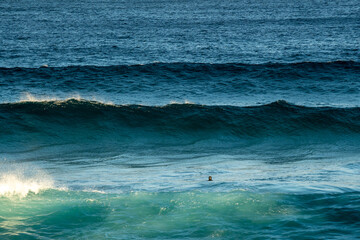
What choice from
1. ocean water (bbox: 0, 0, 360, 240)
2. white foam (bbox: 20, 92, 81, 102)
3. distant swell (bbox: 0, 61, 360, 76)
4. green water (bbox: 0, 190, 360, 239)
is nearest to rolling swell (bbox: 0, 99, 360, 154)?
ocean water (bbox: 0, 0, 360, 240)

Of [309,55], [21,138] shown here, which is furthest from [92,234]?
[309,55]

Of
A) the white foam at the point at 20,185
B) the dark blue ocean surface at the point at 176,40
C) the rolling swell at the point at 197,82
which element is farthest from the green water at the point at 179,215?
the dark blue ocean surface at the point at 176,40

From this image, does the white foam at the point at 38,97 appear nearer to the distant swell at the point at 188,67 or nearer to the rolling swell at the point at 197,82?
the rolling swell at the point at 197,82

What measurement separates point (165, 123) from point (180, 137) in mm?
1278

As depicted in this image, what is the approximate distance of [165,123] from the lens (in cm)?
1759

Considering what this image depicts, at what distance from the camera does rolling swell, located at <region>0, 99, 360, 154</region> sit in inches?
643

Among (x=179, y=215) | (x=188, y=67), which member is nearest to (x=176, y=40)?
(x=188, y=67)

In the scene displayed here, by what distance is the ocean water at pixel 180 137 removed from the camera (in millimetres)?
8156

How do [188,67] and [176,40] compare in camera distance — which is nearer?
[188,67]

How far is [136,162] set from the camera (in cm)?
1338

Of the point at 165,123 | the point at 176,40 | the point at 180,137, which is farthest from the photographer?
the point at 176,40

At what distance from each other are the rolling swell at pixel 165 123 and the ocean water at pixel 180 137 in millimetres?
72

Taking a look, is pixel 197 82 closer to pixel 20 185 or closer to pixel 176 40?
pixel 176 40

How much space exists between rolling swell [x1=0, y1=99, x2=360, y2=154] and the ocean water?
72 mm
